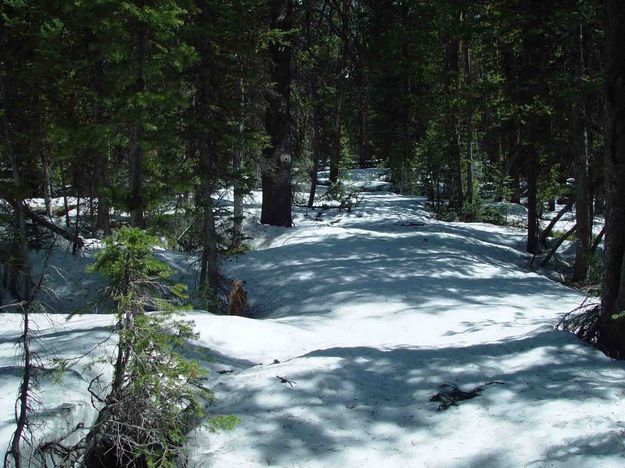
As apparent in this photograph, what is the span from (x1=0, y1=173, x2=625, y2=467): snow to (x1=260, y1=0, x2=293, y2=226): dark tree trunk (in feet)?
21.6

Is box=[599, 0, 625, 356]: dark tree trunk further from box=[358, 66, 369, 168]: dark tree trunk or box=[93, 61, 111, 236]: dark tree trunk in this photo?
box=[358, 66, 369, 168]: dark tree trunk

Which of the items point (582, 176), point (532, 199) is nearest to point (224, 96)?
point (582, 176)

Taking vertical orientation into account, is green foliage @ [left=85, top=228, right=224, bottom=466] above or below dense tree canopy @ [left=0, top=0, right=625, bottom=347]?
below

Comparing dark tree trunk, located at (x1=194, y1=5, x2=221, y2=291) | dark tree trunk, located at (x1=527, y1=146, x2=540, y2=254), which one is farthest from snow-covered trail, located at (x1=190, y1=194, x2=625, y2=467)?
dark tree trunk, located at (x1=527, y1=146, x2=540, y2=254)

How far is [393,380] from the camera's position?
16.9 feet

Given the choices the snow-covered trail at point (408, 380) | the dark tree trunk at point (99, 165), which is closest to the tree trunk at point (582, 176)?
the snow-covered trail at point (408, 380)

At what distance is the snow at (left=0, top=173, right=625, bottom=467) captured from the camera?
3.91 metres

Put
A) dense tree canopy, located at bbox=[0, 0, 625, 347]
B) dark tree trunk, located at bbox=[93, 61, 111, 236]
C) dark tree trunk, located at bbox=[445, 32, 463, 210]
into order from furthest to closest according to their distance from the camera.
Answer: dark tree trunk, located at bbox=[445, 32, 463, 210]
dark tree trunk, located at bbox=[93, 61, 111, 236]
dense tree canopy, located at bbox=[0, 0, 625, 347]

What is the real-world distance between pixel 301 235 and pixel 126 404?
39.2 feet

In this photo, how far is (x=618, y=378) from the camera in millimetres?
4887

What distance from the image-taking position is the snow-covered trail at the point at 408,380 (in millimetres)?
3902

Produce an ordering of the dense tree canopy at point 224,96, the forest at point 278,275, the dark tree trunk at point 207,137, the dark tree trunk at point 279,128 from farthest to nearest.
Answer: the dark tree trunk at point 279,128 → the dark tree trunk at point 207,137 → the dense tree canopy at point 224,96 → the forest at point 278,275

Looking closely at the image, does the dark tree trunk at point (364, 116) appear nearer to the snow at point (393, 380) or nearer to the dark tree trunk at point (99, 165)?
the dark tree trunk at point (99, 165)

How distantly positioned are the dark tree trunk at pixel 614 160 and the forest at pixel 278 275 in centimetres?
2
